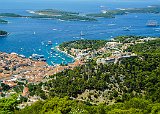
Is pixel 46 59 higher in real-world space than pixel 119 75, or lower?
lower

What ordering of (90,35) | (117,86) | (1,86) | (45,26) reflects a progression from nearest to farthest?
(117,86) < (1,86) < (90,35) < (45,26)

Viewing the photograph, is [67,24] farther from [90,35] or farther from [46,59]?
[46,59]

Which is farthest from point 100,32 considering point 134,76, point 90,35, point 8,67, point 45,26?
point 134,76

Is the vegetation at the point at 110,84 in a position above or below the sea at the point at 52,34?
above

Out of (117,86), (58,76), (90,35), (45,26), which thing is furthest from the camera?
(45,26)

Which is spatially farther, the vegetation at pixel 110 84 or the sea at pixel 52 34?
the sea at pixel 52 34

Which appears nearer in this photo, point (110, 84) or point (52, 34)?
point (110, 84)

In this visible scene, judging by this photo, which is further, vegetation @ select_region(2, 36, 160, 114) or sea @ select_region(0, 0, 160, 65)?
sea @ select_region(0, 0, 160, 65)

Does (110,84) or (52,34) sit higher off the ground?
(110,84)

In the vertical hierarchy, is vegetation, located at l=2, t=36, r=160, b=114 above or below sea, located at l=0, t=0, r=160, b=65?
above

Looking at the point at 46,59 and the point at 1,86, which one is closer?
the point at 1,86
